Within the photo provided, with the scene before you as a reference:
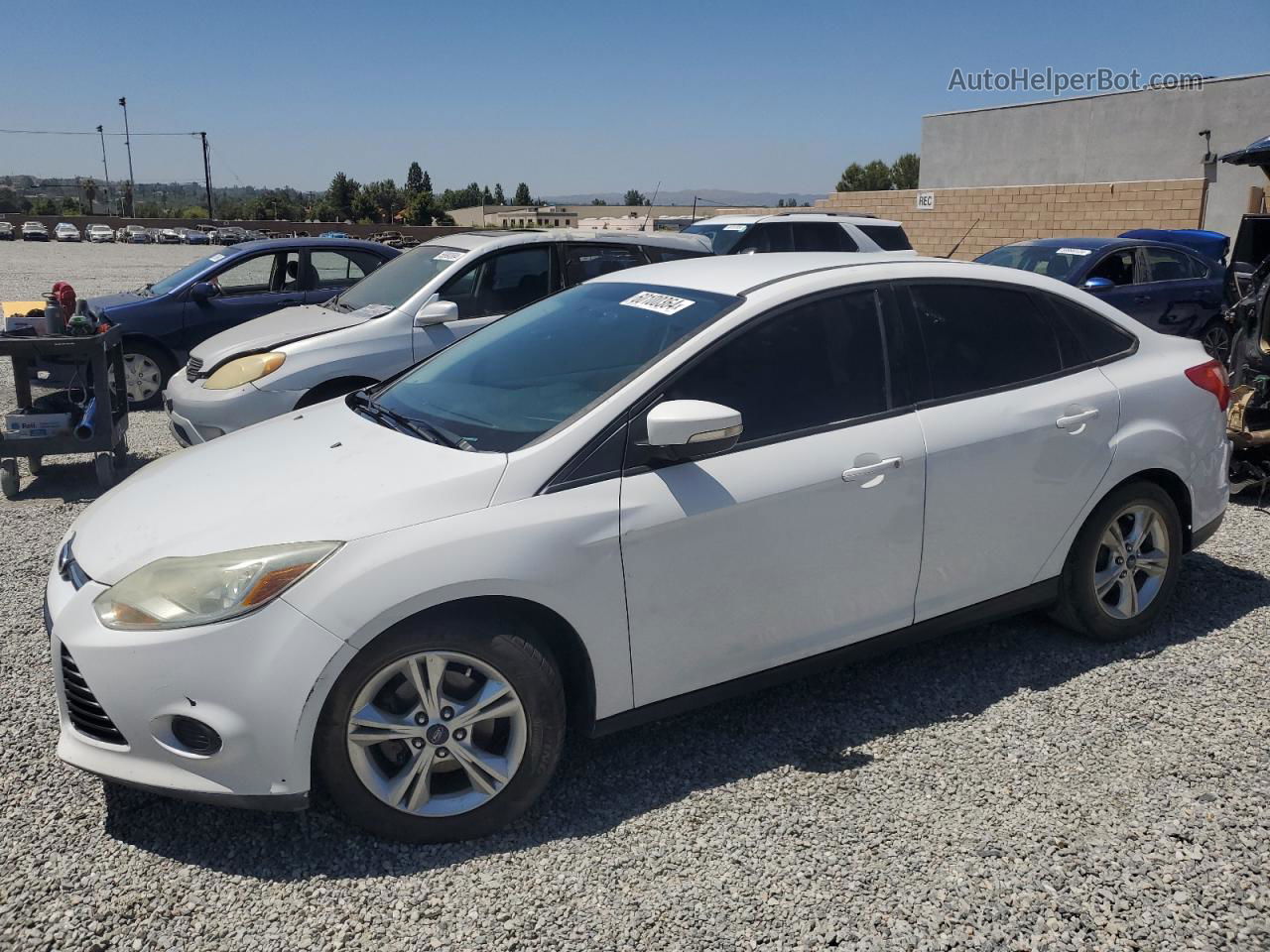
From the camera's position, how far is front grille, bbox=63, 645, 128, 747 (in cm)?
289

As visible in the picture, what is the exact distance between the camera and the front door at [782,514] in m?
3.20

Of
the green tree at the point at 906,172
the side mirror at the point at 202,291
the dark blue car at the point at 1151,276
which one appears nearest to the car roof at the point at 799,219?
the dark blue car at the point at 1151,276

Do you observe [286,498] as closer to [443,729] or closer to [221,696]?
[221,696]

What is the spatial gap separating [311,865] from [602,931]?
0.90 m

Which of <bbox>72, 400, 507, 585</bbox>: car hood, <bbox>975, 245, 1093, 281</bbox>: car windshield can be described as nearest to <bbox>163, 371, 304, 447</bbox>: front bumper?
<bbox>72, 400, 507, 585</bbox>: car hood

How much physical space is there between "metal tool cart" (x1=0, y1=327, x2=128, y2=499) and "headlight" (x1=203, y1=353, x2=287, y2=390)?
725mm

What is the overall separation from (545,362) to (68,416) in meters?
4.82

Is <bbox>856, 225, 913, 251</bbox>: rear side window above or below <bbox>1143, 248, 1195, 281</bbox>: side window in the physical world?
above

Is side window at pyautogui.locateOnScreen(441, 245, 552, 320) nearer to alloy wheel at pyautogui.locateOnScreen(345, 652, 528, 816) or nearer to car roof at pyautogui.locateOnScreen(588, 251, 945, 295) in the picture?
car roof at pyautogui.locateOnScreen(588, 251, 945, 295)

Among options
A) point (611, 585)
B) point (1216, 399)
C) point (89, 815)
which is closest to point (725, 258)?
point (611, 585)

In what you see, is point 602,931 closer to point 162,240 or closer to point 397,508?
point 397,508

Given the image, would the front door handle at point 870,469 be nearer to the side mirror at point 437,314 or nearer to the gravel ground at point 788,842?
the gravel ground at point 788,842

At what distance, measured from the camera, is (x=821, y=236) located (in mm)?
12664

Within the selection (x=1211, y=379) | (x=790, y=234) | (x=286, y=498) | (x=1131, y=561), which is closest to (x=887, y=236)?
(x=790, y=234)
